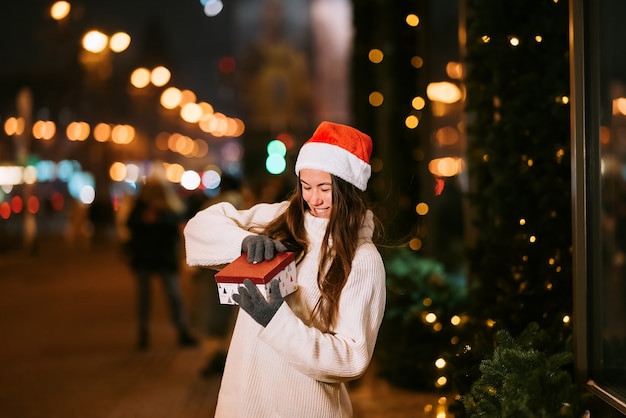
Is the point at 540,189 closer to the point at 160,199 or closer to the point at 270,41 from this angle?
the point at 160,199

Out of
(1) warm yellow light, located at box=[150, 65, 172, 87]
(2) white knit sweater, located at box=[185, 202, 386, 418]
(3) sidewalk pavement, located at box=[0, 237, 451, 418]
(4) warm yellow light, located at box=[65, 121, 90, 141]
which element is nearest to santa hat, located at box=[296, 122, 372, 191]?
(2) white knit sweater, located at box=[185, 202, 386, 418]

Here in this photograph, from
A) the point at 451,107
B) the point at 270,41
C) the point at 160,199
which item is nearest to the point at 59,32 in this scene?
the point at 160,199

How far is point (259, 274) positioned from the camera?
285 centimetres

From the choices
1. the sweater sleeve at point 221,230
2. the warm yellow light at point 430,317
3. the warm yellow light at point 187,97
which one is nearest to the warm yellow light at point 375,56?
the warm yellow light at point 430,317

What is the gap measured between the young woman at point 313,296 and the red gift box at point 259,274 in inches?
1.4

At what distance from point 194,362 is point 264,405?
6.76 m

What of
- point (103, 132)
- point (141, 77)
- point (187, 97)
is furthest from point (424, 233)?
point (103, 132)

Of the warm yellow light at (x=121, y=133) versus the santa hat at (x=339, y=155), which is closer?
the santa hat at (x=339, y=155)

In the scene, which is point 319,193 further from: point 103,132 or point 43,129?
point 103,132

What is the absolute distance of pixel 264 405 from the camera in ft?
10.3

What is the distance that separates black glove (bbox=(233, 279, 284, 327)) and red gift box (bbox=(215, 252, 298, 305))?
0.02 meters

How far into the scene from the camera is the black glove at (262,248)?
9.85ft

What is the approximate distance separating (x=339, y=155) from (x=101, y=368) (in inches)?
272

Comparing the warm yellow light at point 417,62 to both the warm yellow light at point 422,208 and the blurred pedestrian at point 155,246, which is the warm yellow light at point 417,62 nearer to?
the warm yellow light at point 422,208
